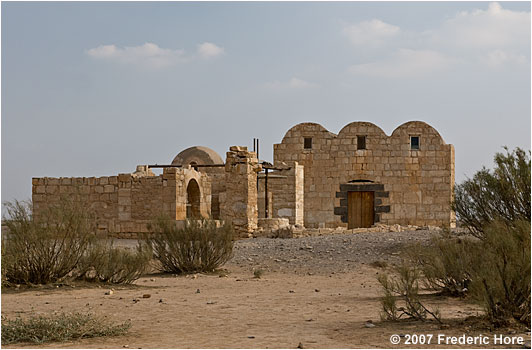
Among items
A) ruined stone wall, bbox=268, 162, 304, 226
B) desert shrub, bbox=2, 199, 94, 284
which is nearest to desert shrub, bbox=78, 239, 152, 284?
desert shrub, bbox=2, 199, 94, 284

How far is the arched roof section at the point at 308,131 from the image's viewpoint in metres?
24.0

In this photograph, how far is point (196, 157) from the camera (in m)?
27.3

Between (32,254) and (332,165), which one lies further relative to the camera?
(332,165)

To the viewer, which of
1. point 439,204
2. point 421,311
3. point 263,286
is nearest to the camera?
point 421,311

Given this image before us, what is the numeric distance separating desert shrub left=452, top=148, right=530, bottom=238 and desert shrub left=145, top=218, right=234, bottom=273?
4.73 meters

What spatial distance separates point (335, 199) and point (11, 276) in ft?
51.9

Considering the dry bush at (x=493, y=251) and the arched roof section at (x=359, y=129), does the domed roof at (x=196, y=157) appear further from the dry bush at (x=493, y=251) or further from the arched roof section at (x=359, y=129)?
the dry bush at (x=493, y=251)

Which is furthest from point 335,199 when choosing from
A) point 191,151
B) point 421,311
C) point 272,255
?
point 421,311

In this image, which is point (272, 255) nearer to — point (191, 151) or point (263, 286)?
point (263, 286)

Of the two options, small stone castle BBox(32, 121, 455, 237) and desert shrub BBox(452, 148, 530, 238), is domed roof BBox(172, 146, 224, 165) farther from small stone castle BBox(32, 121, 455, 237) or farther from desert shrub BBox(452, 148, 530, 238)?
desert shrub BBox(452, 148, 530, 238)

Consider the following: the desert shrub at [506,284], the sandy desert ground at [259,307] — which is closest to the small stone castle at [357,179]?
the sandy desert ground at [259,307]

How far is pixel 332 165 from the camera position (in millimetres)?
23812

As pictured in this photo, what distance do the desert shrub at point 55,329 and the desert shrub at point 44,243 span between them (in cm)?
315

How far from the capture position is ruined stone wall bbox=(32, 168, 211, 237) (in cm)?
1780
